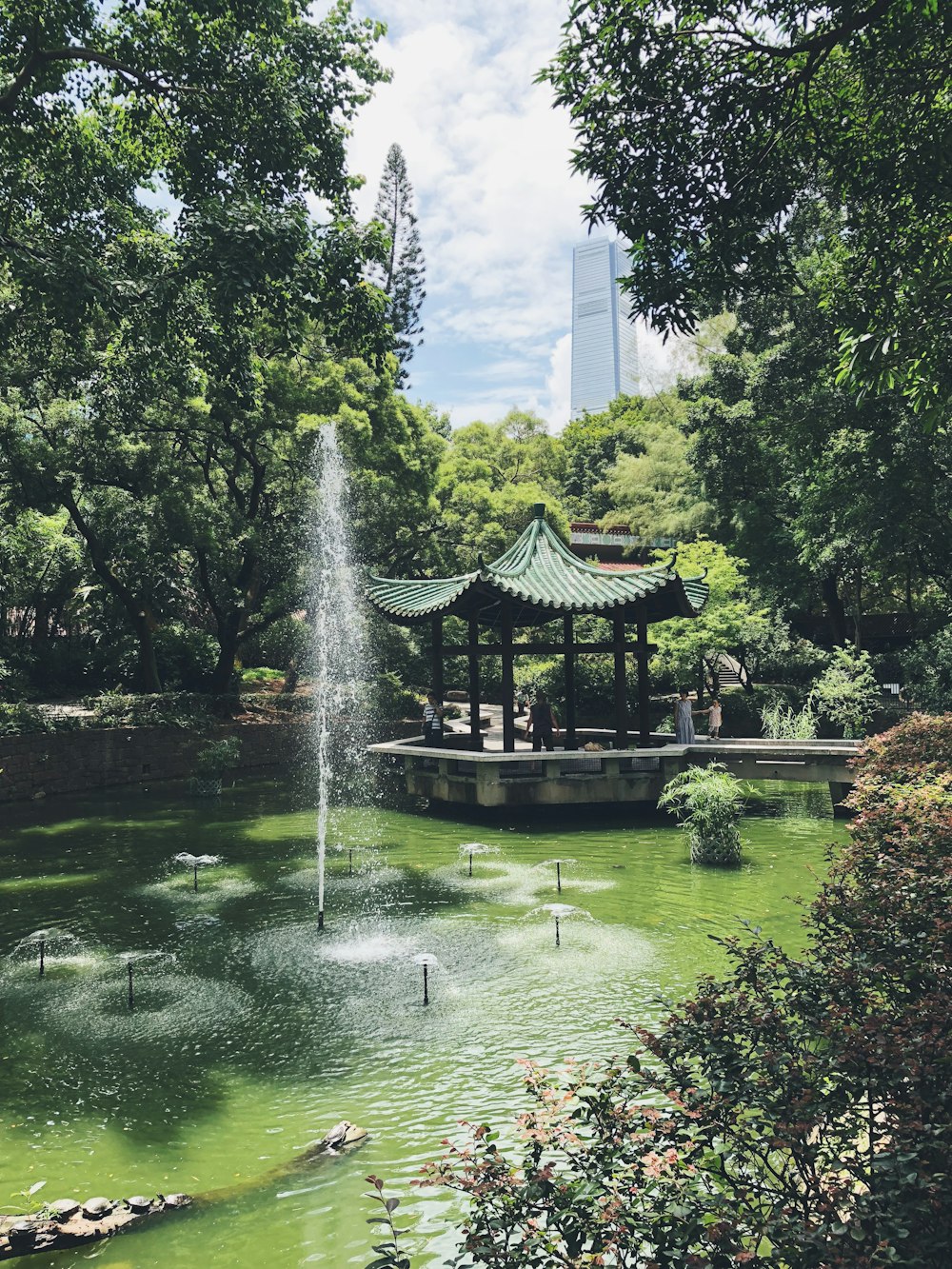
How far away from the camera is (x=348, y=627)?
25625 mm

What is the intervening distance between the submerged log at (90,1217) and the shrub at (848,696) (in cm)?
1772

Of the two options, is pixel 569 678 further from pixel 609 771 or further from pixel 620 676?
pixel 609 771

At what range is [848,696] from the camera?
20188 millimetres

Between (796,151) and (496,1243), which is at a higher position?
(796,151)

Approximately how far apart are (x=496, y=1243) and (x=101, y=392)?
15.1 m

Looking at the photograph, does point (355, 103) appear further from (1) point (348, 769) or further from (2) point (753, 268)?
(1) point (348, 769)

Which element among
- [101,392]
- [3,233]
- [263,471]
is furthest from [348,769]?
[3,233]

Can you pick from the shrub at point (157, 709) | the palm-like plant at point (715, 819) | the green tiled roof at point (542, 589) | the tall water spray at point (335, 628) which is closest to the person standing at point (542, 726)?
the green tiled roof at point (542, 589)

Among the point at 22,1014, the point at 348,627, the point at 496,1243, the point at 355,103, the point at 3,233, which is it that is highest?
the point at 355,103

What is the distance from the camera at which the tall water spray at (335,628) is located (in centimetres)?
2147

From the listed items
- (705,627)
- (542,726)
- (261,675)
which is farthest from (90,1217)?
(261,675)

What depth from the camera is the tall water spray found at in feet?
70.4

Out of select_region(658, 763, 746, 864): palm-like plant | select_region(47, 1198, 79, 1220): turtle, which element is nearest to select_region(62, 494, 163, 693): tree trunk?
select_region(658, 763, 746, 864): palm-like plant

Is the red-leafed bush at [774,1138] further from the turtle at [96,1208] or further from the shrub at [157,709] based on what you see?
the shrub at [157,709]
